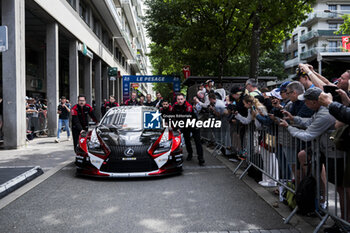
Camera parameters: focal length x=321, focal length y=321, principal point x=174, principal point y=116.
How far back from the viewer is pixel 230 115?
27.4ft

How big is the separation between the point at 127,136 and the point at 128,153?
0.56 m

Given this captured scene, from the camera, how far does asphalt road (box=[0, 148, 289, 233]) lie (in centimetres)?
382

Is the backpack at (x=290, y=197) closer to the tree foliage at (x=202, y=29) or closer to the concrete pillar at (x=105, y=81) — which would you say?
the tree foliage at (x=202, y=29)

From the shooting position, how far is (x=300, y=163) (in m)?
4.23

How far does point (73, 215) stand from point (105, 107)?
442 inches

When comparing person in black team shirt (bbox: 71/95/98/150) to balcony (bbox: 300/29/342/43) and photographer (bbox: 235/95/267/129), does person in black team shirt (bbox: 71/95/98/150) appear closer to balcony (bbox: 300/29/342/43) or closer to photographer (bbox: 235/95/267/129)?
photographer (bbox: 235/95/267/129)

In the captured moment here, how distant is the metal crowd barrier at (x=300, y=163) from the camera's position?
138 inches

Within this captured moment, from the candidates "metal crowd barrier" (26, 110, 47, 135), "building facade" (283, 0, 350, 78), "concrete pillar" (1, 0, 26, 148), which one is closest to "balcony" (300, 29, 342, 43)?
"building facade" (283, 0, 350, 78)

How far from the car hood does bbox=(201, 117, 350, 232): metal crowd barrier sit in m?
1.99

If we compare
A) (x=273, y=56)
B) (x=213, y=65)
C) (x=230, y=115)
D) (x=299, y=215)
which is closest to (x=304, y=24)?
(x=273, y=56)

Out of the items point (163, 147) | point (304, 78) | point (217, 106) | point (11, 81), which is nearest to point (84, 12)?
point (11, 81)

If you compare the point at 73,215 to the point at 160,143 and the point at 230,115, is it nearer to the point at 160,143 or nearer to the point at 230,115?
the point at 160,143

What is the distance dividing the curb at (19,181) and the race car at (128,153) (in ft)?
3.00

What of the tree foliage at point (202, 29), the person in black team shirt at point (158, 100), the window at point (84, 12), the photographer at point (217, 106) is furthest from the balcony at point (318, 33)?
the photographer at point (217, 106)
